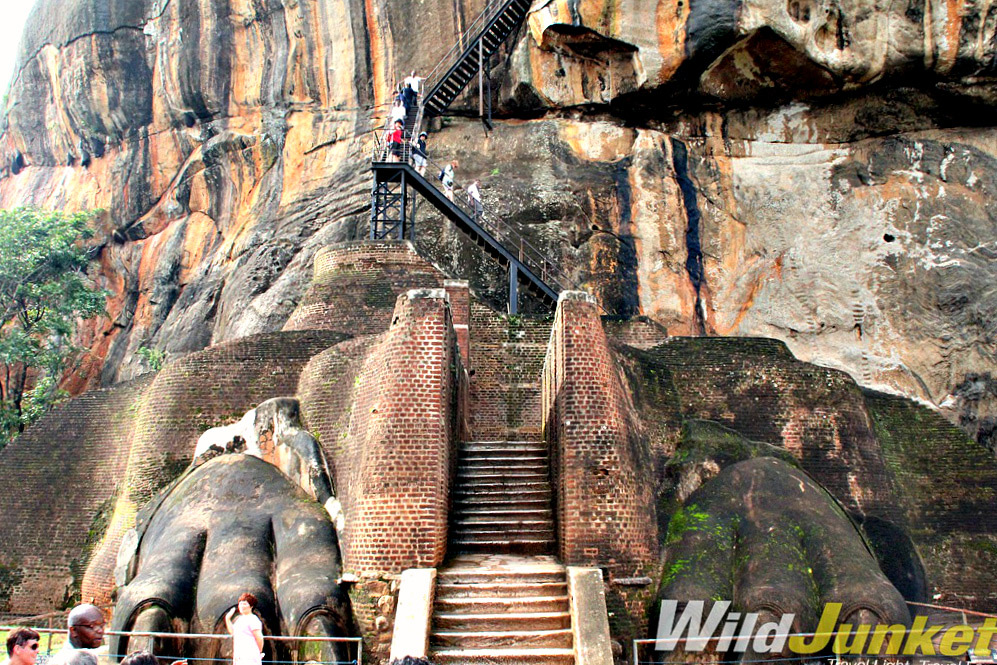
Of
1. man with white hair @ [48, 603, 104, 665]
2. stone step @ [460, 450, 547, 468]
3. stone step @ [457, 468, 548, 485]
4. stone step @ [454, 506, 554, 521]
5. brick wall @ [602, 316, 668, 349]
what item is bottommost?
stone step @ [454, 506, 554, 521]

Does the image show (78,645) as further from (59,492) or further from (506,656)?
(59,492)

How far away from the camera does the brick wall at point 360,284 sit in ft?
60.6

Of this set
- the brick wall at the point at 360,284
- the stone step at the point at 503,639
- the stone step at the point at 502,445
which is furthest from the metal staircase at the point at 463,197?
the stone step at the point at 503,639

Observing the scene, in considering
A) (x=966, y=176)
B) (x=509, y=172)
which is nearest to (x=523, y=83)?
(x=509, y=172)

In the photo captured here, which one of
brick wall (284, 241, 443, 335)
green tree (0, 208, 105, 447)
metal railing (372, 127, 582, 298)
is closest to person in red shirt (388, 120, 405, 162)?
metal railing (372, 127, 582, 298)

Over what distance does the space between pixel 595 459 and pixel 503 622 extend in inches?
89.5

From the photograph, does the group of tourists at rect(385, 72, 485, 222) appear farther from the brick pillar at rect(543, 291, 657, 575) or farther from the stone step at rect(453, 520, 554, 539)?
the stone step at rect(453, 520, 554, 539)

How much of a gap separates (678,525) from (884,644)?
260 cm

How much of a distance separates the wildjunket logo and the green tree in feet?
64.5

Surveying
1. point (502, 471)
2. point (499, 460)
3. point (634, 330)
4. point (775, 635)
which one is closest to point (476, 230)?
point (634, 330)

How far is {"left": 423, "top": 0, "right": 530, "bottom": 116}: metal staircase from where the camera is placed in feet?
89.7

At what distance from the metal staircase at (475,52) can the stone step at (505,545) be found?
721 inches

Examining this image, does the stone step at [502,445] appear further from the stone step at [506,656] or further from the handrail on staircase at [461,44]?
the handrail on staircase at [461,44]

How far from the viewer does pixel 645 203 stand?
83.6 feet
